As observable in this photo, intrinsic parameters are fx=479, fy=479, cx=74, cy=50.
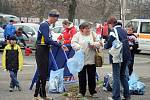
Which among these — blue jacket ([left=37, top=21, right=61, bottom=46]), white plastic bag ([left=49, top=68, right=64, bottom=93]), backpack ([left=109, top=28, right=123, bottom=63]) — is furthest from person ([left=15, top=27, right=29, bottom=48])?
backpack ([left=109, top=28, right=123, bottom=63])

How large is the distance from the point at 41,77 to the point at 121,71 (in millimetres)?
1682

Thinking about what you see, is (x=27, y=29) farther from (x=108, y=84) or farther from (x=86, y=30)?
(x=86, y=30)

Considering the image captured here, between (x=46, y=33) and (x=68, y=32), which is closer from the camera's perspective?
(x=46, y=33)

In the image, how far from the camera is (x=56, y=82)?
38.4 ft

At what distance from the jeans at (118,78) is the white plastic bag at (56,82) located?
207 cm

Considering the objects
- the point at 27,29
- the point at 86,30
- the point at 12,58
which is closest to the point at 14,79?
the point at 12,58

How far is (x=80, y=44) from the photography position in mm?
10586

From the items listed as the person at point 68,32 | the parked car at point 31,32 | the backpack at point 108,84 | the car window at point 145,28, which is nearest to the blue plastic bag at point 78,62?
the backpack at point 108,84

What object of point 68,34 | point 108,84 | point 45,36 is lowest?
point 108,84

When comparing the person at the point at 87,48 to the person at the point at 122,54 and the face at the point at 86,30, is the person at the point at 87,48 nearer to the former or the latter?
the face at the point at 86,30

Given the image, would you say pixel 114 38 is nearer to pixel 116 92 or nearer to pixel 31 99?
pixel 116 92

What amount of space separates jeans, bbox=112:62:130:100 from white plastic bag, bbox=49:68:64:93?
81.3 inches

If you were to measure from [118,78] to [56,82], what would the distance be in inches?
88.9

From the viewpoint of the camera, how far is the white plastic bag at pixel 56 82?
11.7 metres
